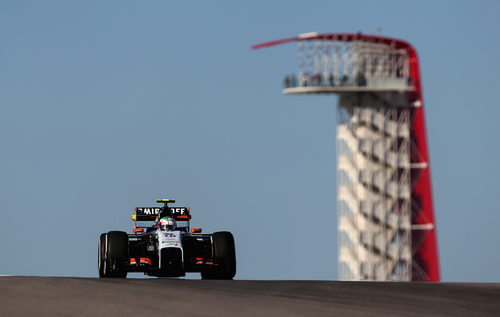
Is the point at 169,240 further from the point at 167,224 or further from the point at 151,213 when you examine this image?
the point at 151,213

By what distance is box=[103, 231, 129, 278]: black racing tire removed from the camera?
1286 inches

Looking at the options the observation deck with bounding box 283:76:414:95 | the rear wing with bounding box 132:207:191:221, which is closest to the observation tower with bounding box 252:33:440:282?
the observation deck with bounding box 283:76:414:95

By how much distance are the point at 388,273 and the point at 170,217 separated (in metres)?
77.4

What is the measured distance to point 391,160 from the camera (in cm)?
11156

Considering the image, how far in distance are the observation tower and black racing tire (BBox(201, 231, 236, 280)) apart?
250 feet

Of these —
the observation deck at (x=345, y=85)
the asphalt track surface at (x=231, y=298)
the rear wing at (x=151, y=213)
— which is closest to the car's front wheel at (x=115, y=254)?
the rear wing at (x=151, y=213)

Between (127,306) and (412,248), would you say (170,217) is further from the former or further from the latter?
(412,248)

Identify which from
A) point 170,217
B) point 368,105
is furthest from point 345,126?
point 170,217

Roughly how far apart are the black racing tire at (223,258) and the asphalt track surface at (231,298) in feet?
15.6

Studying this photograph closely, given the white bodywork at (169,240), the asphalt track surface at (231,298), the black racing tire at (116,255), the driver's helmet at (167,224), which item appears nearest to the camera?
the asphalt track surface at (231,298)

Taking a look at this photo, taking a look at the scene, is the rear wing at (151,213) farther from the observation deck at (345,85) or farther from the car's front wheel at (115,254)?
the observation deck at (345,85)

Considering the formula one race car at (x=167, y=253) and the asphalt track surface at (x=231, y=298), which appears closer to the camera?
the asphalt track surface at (x=231, y=298)

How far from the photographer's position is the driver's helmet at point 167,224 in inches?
1361

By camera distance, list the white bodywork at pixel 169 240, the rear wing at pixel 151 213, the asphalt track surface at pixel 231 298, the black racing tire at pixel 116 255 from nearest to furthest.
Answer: the asphalt track surface at pixel 231 298 < the black racing tire at pixel 116 255 < the white bodywork at pixel 169 240 < the rear wing at pixel 151 213
